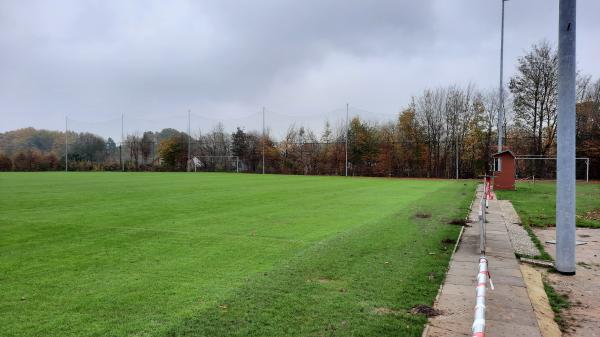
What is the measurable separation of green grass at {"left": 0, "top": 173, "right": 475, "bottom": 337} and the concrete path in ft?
0.69

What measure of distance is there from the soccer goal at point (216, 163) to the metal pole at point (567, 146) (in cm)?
5171

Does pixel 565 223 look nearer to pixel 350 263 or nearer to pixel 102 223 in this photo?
pixel 350 263

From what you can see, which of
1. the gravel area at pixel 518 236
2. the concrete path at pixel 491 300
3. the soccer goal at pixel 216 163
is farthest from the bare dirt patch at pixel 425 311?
the soccer goal at pixel 216 163

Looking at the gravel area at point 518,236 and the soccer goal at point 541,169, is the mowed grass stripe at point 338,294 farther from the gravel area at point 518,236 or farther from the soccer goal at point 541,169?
the soccer goal at point 541,169

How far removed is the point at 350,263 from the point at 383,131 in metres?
45.2

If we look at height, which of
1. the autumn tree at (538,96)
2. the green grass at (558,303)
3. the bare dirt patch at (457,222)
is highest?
the autumn tree at (538,96)

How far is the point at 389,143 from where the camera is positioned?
48.8m

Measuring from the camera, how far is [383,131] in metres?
50.0

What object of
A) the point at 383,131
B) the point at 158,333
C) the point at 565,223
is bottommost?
the point at 158,333

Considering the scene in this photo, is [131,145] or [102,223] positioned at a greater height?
[131,145]

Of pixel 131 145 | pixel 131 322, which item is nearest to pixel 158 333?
pixel 131 322

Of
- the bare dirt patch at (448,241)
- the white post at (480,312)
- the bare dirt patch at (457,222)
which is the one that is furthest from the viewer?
the bare dirt patch at (457,222)

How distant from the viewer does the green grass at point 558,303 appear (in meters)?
4.14

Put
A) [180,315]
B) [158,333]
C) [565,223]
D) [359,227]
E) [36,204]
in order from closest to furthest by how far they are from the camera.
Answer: [158,333], [180,315], [565,223], [359,227], [36,204]
